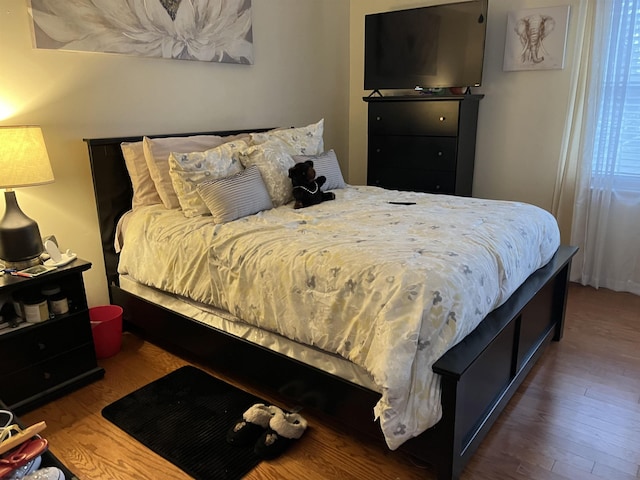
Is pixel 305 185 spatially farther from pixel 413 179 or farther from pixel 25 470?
pixel 25 470

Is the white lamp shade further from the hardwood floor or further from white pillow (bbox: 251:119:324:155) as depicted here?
white pillow (bbox: 251:119:324:155)

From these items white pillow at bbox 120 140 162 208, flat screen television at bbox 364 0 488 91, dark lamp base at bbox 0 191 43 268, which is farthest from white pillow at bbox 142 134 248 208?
flat screen television at bbox 364 0 488 91

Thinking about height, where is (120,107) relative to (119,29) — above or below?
below

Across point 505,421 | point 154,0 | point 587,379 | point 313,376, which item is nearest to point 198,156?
point 154,0

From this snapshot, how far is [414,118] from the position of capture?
3.73 m

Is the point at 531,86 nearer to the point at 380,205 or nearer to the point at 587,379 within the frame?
the point at 380,205

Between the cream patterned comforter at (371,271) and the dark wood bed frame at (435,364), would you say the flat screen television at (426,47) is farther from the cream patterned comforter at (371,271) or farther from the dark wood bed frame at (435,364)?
the dark wood bed frame at (435,364)

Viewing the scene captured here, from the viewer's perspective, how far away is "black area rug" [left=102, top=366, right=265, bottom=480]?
6.03ft

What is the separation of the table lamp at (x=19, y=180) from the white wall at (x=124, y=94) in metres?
0.33

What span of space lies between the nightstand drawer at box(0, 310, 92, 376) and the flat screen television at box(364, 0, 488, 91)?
9.46 feet

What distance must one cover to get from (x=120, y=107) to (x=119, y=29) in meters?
0.43

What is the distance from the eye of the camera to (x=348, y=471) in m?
1.80

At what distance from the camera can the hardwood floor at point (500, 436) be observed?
1793mm

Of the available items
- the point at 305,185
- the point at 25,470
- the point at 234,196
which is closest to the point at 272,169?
the point at 305,185
